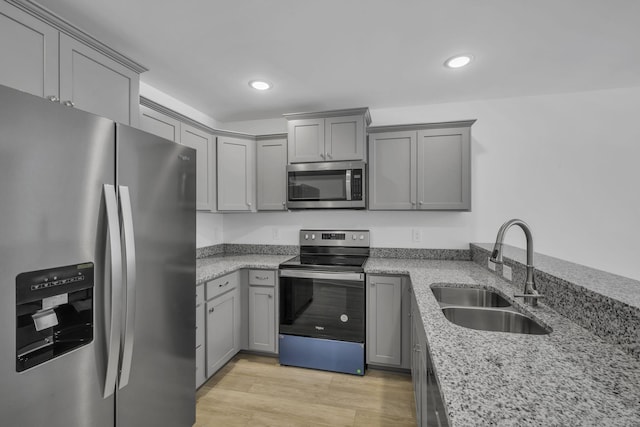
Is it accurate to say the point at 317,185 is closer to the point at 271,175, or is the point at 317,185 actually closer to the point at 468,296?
the point at 271,175

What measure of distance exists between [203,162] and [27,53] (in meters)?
1.47

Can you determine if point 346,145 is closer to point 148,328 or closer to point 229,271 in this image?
point 229,271

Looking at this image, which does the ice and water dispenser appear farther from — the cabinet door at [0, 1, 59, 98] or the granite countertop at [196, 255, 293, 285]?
the granite countertop at [196, 255, 293, 285]

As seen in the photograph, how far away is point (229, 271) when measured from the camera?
8.23ft

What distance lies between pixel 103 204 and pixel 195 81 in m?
1.63

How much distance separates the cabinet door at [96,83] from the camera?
1.39m

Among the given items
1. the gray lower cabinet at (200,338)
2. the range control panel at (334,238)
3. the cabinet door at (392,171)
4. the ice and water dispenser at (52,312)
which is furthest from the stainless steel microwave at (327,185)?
the ice and water dispenser at (52,312)

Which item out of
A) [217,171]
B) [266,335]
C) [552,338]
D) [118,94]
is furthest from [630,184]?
[118,94]

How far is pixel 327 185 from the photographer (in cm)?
276

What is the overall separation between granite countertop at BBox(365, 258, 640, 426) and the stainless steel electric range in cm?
125

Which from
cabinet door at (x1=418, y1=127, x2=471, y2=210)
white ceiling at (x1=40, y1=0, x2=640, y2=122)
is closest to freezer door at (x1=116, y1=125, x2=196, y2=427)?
white ceiling at (x1=40, y1=0, x2=640, y2=122)

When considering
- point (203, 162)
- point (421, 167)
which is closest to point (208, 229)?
point (203, 162)

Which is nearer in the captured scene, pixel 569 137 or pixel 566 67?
pixel 566 67

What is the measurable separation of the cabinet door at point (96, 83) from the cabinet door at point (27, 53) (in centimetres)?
5
